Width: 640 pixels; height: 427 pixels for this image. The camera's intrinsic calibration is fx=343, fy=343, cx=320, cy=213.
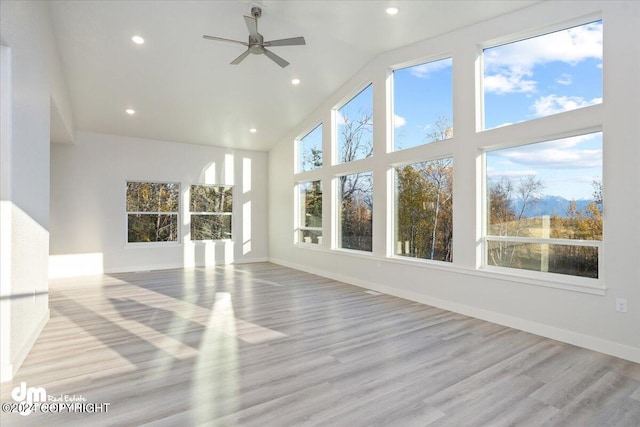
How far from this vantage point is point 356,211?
6465 mm

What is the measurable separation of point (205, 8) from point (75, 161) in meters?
4.74

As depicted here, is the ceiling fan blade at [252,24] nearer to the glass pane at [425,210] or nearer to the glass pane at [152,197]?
the glass pane at [425,210]

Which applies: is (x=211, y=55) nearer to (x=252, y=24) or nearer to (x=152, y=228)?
(x=252, y=24)

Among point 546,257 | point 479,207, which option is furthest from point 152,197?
point 546,257

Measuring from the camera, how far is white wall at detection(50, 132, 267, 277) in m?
6.91

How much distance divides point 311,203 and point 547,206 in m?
4.79


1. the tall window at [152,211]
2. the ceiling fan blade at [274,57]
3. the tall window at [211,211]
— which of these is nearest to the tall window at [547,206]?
the ceiling fan blade at [274,57]

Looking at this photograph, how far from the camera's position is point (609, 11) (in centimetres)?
324

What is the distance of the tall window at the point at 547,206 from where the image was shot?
137 inches

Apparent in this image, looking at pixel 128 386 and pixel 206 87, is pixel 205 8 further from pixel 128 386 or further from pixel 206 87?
pixel 128 386

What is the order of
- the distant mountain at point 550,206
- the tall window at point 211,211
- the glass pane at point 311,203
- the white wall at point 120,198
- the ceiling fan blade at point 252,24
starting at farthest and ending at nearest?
the tall window at point 211,211
the glass pane at point 311,203
the white wall at point 120,198
the ceiling fan blade at point 252,24
the distant mountain at point 550,206

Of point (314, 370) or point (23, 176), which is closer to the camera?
point (314, 370)

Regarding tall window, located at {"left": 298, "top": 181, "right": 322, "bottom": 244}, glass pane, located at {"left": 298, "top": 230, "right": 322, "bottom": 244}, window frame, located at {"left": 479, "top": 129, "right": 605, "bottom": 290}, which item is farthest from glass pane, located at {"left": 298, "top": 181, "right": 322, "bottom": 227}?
window frame, located at {"left": 479, "top": 129, "right": 605, "bottom": 290}

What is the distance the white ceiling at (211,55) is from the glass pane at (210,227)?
2137mm
